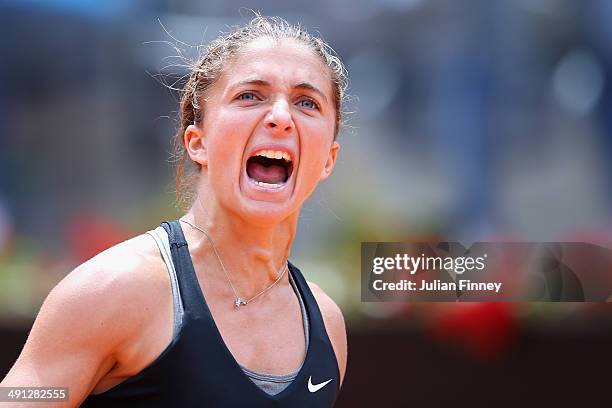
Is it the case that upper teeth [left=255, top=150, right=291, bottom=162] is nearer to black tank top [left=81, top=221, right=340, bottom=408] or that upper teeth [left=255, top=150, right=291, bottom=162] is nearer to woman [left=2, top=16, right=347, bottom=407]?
woman [left=2, top=16, right=347, bottom=407]

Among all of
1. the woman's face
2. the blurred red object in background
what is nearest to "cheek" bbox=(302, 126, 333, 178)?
the woman's face

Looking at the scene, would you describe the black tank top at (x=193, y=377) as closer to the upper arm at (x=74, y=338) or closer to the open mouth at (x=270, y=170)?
the upper arm at (x=74, y=338)

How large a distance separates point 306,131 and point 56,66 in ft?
5.82

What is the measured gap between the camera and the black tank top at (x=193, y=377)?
4.94 ft

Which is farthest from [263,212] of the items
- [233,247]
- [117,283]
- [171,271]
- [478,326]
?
[478,326]

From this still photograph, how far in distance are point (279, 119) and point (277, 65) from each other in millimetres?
138

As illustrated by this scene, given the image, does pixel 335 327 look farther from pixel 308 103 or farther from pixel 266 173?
pixel 308 103

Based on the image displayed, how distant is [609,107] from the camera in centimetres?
318

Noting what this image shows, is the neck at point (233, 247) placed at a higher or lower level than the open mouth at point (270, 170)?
lower

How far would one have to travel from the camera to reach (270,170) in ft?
6.14

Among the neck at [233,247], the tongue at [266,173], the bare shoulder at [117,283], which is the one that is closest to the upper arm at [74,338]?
the bare shoulder at [117,283]

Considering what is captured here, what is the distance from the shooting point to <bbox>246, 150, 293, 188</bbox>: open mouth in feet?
6.06

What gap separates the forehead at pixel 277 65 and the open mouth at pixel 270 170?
17cm

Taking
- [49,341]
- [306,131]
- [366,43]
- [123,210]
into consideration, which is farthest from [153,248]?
[366,43]
